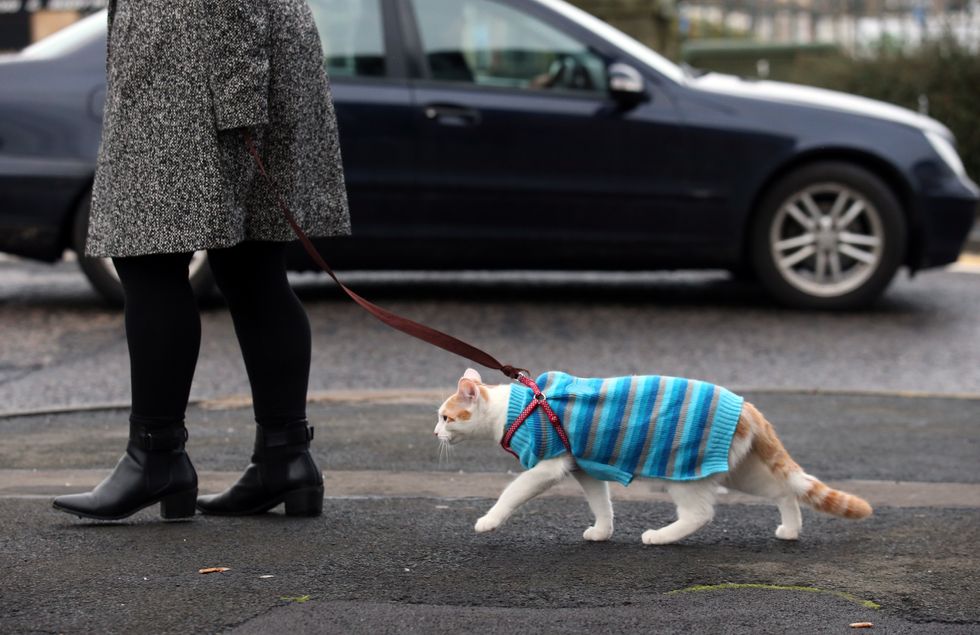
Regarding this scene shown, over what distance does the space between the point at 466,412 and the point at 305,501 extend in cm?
49

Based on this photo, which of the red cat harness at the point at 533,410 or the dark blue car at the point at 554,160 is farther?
the dark blue car at the point at 554,160

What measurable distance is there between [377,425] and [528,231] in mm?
2637

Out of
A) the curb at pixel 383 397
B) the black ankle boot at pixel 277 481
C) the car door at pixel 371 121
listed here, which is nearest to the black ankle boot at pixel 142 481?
the black ankle boot at pixel 277 481

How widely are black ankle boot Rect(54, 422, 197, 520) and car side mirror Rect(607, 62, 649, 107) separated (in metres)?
4.33

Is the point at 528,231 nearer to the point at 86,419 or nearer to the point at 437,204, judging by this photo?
the point at 437,204

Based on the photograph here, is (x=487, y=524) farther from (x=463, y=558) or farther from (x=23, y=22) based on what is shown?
(x=23, y=22)

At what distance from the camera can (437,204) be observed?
764 centimetres

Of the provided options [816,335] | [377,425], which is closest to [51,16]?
[816,335]

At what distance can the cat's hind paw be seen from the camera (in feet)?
12.3

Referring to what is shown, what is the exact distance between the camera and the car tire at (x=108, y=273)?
7578 millimetres

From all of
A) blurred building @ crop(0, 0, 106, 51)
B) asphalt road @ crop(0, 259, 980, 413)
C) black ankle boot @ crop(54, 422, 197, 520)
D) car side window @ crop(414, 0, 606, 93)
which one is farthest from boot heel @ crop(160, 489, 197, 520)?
blurred building @ crop(0, 0, 106, 51)

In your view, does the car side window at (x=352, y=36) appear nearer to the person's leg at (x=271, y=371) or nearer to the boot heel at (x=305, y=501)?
the person's leg at (x=271, y=371)

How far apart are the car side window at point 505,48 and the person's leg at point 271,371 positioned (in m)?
4.07

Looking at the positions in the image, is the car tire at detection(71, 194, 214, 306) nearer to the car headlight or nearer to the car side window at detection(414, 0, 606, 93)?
the car side window at detection(414, 0, 606, 93)
